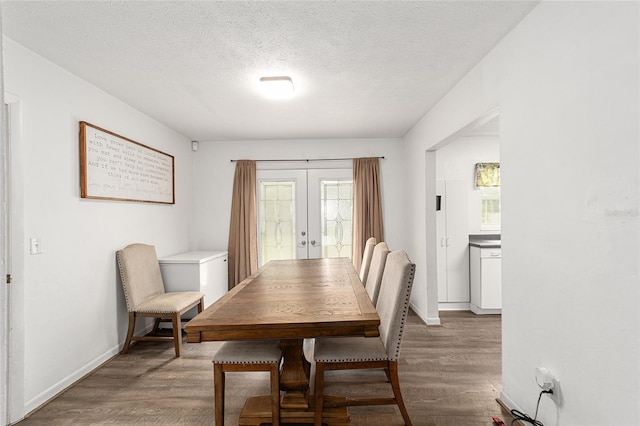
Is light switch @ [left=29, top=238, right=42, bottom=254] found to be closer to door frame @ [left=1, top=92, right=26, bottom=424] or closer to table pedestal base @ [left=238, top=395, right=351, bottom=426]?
door frame @ [left=1, top=92, right=26, bottom=424]

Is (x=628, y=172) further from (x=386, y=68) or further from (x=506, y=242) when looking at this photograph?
(x=386, y=68)

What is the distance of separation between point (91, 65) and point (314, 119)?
86.1 inches

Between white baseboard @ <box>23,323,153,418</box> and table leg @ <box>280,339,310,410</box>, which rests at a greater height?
table leg @ <box>280,339,310,410</box>

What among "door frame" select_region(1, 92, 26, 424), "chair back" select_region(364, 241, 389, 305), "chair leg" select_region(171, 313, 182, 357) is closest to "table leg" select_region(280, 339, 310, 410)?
"chair back" select_region(364, 241, 389, 305)

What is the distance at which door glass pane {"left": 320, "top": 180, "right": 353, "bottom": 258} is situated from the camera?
521 centimetres

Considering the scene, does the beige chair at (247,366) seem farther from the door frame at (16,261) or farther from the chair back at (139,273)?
the chair back at (139,273)

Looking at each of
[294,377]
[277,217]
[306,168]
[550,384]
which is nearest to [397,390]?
[294,377]

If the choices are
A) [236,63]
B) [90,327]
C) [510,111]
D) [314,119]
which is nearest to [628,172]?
[510,111]

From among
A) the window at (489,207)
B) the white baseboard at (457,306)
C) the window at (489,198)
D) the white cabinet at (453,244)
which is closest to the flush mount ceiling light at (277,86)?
the white cabinet at (453,244)

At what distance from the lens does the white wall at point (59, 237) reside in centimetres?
234

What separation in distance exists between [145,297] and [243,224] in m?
1.82

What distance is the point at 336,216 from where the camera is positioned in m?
5.23

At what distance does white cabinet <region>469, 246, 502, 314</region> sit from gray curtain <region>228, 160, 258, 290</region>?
2.88 metres

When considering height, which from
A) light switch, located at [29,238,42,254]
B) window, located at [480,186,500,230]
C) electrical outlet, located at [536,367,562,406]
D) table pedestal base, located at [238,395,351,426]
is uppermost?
Answer: window, located at [480,186,500,230]
